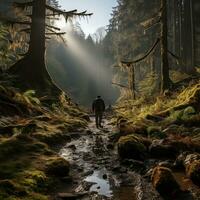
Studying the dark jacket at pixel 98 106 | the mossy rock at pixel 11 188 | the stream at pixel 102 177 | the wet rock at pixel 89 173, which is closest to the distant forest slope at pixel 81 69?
the dark jacket at pixel 98 106

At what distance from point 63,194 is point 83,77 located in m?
69.4

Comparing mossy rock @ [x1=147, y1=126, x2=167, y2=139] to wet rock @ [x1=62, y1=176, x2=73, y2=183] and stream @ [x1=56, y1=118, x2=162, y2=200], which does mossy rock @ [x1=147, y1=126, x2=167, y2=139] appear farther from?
wet rock @ [x1=62, y1=176, x2=73, y2=183]

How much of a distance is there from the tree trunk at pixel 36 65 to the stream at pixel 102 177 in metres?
9.79

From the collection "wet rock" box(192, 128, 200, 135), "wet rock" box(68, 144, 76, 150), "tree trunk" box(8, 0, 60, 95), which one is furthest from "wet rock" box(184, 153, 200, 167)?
"tree trunk" box(8, 0, 60, 95)

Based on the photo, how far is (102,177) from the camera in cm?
775

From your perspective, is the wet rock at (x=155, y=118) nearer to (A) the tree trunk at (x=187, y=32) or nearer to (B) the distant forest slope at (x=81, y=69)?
(A) the tree trunk at (x=187, y=32)

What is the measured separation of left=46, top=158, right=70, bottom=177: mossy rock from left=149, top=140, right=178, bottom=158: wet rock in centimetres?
269

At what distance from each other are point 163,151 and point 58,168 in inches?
121

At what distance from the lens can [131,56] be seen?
4759 centimetres

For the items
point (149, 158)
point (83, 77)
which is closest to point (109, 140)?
point (149, 158)

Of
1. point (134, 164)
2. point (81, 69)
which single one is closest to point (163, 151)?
point (134, 164)

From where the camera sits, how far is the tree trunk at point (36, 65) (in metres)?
20.5

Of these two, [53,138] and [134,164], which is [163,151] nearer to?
[134,164]

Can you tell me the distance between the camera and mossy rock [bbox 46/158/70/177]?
25.4 ft
